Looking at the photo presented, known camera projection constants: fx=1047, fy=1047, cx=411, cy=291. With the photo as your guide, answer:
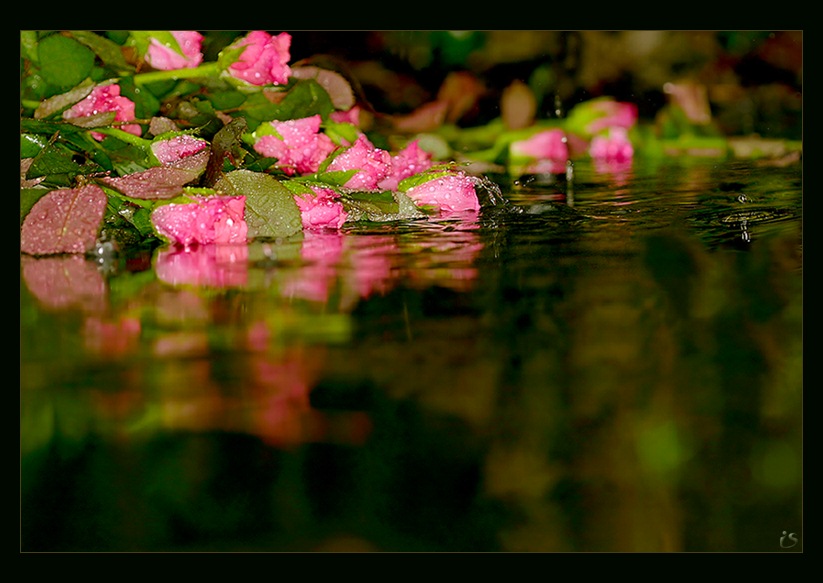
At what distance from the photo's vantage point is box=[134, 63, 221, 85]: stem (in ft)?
3.51

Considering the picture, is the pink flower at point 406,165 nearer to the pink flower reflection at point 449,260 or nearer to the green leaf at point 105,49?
the pink flower reflection at point 449,260

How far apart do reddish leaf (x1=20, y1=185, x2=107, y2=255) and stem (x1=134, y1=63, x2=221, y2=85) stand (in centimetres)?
23

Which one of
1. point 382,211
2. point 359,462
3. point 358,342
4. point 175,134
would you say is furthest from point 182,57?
point 359,462

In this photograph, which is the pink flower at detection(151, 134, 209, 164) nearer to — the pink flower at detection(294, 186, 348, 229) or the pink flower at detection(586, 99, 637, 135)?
the pink flower at detection(294, 186, 348, 229)

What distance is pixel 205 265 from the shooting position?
2.92 ft

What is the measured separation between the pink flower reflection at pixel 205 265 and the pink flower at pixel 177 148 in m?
0.08

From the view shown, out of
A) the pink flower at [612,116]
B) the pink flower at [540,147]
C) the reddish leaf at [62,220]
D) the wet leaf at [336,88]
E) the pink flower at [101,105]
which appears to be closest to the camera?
the reddish leaf at [62,220]

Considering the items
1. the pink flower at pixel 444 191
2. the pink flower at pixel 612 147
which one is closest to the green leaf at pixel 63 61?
the pink flower at pixel 444 191

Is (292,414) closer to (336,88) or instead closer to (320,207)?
(320,207)

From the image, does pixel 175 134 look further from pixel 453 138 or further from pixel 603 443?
pixel 453 138

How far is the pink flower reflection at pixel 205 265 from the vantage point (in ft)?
2.68

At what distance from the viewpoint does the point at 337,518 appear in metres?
0.46

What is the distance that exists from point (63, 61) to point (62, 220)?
0.19 metres

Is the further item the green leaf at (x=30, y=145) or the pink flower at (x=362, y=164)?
the pink flower at (x=362, y=164)
